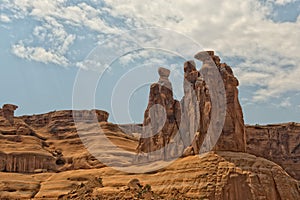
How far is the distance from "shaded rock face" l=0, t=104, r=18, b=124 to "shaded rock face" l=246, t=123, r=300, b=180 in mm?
70176

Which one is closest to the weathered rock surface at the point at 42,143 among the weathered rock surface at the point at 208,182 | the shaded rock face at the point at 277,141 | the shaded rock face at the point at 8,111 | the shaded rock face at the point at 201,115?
the shaded rock face at the point at 8,111

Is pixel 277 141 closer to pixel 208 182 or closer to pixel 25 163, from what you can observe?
pixel 25 163

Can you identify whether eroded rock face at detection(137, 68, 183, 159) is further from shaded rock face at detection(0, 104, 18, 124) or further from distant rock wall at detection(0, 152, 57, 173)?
shaded rock face at detection(0, 104, 18, 124)

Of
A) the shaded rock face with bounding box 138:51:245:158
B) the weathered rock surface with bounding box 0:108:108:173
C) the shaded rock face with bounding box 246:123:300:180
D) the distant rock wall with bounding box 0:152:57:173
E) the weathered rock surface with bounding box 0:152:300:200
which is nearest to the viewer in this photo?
the weathered rock surface with bounding box 0:152:300:200

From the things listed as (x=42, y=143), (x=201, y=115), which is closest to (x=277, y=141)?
(x=201, y=115)

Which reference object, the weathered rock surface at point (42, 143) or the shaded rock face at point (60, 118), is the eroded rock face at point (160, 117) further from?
the shaded rock face at point (60, 118)

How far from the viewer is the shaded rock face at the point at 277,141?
125m

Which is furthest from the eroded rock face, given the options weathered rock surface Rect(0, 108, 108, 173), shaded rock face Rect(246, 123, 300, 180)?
shaded rock face Rect(246, 123, 300, 180)

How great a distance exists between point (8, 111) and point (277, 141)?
3164 inches

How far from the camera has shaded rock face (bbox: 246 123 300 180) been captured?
125000 millimetres

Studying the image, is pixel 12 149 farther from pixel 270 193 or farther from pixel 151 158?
pixel 270 193

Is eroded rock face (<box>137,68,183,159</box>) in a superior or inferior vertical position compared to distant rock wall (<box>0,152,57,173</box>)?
Answer: superior

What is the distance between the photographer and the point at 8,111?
133875mm

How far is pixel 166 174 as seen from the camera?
64.1 meters
